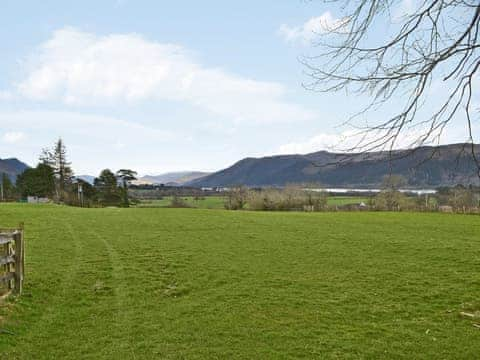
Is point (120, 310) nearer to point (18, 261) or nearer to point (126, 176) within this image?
point (18, 261)

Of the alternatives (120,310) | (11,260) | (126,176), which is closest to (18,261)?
(11,260)

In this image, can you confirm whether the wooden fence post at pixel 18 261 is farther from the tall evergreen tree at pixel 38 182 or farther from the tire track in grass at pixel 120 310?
the tall evergreen tree at pixel 38 182

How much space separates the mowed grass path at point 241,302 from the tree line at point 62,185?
56805mm

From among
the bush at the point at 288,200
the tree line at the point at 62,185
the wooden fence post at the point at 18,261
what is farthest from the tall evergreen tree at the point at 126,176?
the wooden fence post at the point at 18,261

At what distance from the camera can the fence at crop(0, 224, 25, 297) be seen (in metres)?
8.24

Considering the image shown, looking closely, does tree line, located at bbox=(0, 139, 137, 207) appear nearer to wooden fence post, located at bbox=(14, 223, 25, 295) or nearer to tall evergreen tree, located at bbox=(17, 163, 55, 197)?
tall evergreen tree, located at bbox=(17, 163, 55, 197)

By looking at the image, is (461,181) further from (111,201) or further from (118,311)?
(111,201)

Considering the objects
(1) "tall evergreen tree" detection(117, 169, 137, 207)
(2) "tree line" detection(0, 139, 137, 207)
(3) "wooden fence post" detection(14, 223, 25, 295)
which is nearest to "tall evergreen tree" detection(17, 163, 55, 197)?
(2) "tree line" detection(0, 139, 137, 207)

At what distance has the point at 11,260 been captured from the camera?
27.9 feet

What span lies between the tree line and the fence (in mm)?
60976

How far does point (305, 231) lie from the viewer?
23.4 m

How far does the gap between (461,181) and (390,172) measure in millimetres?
769

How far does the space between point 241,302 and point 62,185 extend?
73364 mm

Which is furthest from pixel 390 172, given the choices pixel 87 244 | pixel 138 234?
pixel 138 234
